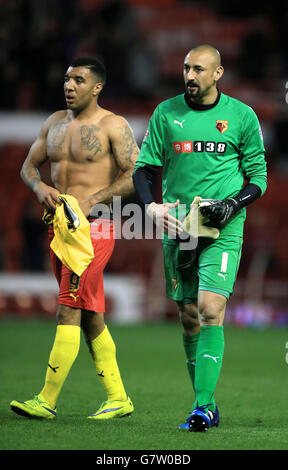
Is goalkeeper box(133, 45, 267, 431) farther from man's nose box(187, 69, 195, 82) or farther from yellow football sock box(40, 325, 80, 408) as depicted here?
yellow football sock box(40, 325, 80, 408)

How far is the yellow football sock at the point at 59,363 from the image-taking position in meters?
5.70

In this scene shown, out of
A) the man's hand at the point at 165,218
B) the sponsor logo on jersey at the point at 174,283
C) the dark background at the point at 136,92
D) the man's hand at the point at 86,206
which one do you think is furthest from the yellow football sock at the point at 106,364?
the dark background at the point at 136,92

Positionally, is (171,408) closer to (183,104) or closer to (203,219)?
(203,219)

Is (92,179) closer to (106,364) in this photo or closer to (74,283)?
(74,283)

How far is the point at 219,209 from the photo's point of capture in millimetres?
5270

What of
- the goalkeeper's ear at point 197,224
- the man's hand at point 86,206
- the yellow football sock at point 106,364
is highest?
the man's hand at point 86,206

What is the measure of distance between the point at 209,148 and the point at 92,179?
0.93 meters

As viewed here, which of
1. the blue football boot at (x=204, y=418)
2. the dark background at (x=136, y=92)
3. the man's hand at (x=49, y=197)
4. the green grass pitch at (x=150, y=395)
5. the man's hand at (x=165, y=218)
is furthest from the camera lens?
the dark background at (x=136, y=92)

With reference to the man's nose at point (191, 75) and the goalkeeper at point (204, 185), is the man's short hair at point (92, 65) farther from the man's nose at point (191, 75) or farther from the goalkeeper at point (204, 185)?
the man's nose at point (191, 75)

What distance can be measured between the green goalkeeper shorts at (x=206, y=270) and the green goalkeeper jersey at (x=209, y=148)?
108mm

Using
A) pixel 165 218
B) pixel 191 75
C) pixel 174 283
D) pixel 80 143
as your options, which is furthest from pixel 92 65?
pixel 174 283

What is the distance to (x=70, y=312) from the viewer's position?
5.80m

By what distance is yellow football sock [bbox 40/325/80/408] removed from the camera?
5699 millimetres
